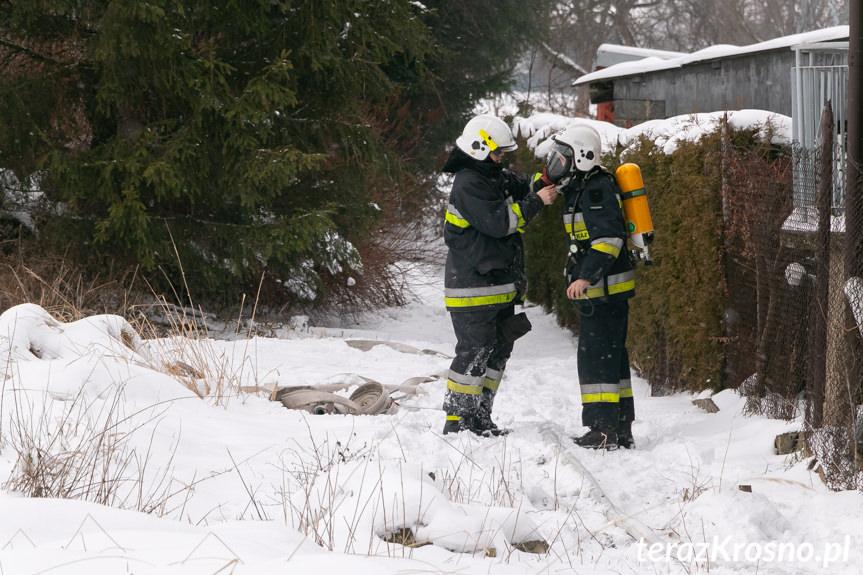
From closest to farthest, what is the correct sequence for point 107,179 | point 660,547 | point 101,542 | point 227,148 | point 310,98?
point 101,542 → point 660,547 → point 107,179 → point 227,148 → point 310,98

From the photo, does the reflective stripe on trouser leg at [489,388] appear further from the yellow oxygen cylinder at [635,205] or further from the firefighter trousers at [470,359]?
the yellow oxygen cylinder at [635,205]

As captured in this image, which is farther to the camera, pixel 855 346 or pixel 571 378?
pixel 571 378

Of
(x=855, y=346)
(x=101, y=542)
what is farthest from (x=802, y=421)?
(x=101, y=542)

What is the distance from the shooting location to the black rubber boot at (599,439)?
15.8ft

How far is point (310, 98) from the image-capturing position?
10328mm

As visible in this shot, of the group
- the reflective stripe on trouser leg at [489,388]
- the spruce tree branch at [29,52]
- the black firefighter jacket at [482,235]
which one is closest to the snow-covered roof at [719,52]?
the black firefighter jacket at [482,235]

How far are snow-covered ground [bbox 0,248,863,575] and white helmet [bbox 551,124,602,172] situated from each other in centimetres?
154

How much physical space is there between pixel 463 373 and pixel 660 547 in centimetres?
188

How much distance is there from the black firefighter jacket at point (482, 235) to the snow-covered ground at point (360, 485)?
821mm

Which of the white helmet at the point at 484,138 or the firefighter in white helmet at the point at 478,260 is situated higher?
the white helmet at the point at 484,138

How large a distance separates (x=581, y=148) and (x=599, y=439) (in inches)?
64.6

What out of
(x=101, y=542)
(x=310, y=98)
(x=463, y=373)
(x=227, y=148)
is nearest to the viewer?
(x=101, y=542)

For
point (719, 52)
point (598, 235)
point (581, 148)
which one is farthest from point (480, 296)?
point (719, 52)

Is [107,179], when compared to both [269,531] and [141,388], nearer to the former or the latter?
[141,388]
